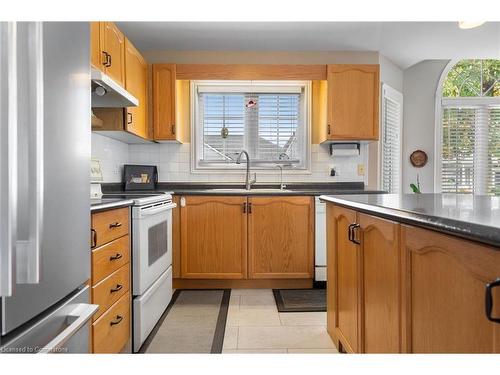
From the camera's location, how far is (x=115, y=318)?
5.90 feet

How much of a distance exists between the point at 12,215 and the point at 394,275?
1.12 meters

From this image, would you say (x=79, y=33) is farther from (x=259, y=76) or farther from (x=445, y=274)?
(x=259, y=76)

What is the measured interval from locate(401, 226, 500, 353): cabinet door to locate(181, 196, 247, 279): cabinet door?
2247mm

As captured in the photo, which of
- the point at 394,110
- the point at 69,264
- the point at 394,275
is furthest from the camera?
the point at 394,110

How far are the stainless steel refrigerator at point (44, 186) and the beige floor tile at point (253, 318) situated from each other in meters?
1.47

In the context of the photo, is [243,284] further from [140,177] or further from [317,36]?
[317,36]

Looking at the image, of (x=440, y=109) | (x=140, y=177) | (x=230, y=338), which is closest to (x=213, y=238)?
(x=140, y=177)

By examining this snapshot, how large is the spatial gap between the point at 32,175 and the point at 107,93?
5.75 feet

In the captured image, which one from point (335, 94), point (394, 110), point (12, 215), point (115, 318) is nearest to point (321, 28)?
point (335, 94)

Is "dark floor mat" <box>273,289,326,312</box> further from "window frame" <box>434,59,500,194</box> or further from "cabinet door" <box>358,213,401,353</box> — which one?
"window frame" <box>434,59,500,194</box>

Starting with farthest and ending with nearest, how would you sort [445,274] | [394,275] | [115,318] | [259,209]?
[259,209] < [115,318] < [394,275] < [445,274]

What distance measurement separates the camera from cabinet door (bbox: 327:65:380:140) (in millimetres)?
3590

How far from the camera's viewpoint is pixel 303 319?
8.68 feet
